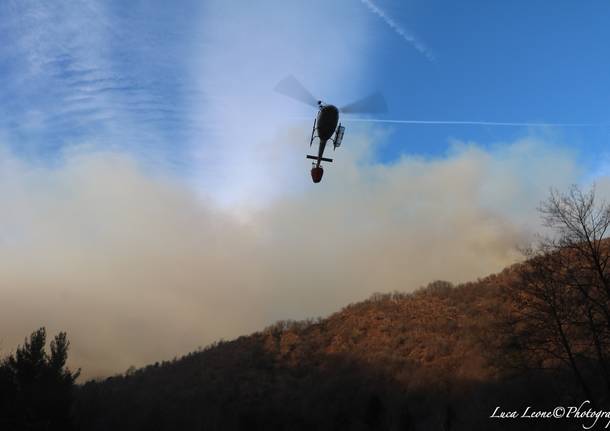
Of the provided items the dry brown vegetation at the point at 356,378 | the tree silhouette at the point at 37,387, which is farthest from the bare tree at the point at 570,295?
the tree silhouette at the point at 37,387

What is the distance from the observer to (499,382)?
53625 mm

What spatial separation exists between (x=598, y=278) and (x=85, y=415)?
2115 inches

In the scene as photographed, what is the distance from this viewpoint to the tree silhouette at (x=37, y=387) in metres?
32.4

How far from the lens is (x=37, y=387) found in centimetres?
3847

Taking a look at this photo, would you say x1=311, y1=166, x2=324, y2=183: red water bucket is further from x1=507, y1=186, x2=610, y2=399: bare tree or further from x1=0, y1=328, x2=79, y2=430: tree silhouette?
x1=0, y1=328, x2=79, y2=430: tree silhouette

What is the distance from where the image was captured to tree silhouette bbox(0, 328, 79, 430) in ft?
106

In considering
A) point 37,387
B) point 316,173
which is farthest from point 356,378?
point 316,173

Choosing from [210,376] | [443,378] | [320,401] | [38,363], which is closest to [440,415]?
[443,378]

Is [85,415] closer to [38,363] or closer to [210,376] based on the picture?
[38,363]

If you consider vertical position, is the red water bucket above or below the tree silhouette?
above

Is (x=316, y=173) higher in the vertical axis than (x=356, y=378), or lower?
higher

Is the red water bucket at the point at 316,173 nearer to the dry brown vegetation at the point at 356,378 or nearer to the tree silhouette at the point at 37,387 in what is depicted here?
the dry brown vegetation at the point at 356,378

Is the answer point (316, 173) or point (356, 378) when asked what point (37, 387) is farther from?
point (356, 378)

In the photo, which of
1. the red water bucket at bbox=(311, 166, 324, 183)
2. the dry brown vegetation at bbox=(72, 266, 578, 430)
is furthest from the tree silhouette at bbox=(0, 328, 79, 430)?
the red water bucket at bbox=(311, 166, 324, 183)
